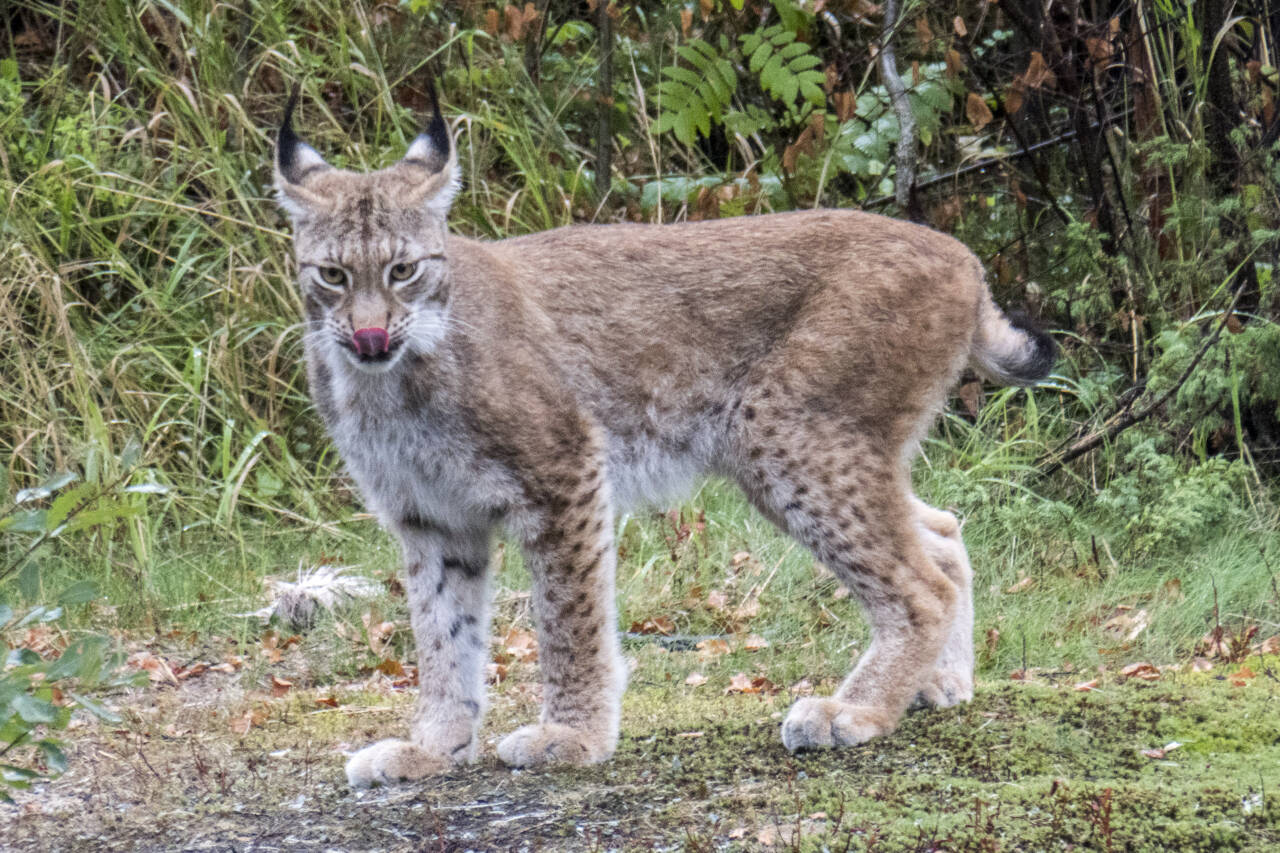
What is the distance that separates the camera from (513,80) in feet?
24.7

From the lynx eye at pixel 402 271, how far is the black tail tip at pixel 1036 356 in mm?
1888

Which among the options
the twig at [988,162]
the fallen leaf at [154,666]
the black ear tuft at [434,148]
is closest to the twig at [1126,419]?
the twig at [988,162]

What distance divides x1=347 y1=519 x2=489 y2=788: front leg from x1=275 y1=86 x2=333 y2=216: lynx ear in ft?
3.06

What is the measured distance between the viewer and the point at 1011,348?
14.6 ft

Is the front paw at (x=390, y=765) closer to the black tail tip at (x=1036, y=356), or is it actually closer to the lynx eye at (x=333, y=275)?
the lynx eye at (x=333, y=275)

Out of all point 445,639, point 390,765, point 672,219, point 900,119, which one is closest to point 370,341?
point 445,639

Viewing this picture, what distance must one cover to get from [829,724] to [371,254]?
5.57 ft

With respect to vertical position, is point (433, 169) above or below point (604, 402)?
above

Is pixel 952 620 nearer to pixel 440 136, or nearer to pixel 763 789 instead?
pixel 763 789

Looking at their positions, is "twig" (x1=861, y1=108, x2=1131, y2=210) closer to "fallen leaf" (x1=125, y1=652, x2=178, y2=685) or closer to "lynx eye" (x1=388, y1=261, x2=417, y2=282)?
"lynx eye" (x1=388, y1=261, x2=417, y2=282)

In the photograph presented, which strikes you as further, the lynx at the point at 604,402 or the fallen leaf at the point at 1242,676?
the fallen leaf at the point at 1242,676

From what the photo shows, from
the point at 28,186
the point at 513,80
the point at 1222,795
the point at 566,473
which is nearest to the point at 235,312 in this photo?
the point at 28,186

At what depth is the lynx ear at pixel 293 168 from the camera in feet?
12.8

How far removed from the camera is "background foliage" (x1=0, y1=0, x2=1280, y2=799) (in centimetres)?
609
